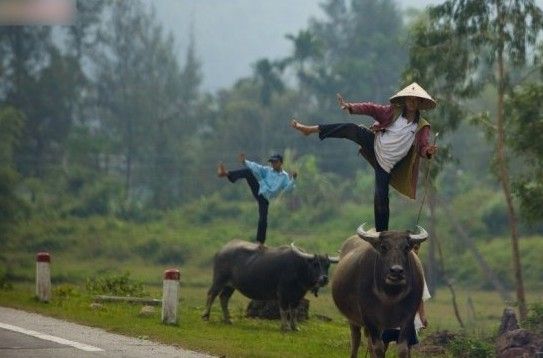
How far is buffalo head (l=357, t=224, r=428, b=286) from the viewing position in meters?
11.5

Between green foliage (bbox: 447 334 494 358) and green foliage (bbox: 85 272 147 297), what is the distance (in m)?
7.07

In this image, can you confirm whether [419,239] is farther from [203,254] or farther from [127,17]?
[127,17]

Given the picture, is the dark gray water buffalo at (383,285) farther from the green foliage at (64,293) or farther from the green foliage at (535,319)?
the green foliage at (64,293)

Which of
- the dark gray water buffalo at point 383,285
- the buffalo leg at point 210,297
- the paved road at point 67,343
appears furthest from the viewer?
the buffalo leg at point 210,297

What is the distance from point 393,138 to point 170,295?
16.2 feet

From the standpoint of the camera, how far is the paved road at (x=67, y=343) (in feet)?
42.1

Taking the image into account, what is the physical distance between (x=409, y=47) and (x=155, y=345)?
17.0 meters

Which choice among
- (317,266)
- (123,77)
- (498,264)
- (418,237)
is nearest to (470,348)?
(317,266)

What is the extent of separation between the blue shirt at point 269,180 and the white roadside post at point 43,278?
123 inches

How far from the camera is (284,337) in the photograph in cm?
1681

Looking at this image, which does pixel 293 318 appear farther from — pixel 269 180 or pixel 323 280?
pixel 269 180

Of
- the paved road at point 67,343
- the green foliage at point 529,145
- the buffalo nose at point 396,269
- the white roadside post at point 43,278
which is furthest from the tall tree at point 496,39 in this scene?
the buffalo nose at point 396,269

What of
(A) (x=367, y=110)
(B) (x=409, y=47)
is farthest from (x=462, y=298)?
(A) (x=367, y=110)

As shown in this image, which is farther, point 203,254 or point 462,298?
point 203,254
